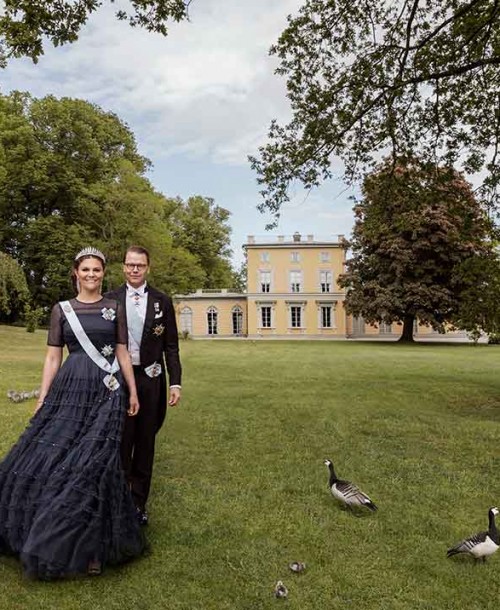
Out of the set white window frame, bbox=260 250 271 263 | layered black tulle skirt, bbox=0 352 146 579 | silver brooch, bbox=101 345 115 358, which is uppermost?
white window frame, bbox=260 250 271 263

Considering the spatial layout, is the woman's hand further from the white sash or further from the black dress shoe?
the black dress shoe

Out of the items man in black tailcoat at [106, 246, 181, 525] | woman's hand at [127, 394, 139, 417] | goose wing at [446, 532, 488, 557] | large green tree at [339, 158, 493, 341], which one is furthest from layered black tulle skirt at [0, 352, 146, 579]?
large green tree at [339, 158, 493, 341]

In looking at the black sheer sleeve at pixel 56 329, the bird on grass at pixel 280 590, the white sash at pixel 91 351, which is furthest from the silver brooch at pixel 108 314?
the bird on grass at pixel 280 590

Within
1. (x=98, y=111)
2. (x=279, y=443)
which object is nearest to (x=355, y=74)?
(x=279, y=443)

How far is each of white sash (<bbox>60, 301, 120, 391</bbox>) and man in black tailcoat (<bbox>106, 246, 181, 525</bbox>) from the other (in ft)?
1.09

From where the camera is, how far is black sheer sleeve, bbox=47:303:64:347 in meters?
3.48

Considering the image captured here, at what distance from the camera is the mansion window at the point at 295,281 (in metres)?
46.1

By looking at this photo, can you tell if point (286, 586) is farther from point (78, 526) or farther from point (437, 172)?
point (437, 172)

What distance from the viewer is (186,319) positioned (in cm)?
4662

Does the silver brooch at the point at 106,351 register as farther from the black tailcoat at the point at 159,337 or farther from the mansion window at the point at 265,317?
the mansion window at the point at 265,317

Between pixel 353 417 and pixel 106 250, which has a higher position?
pixel 106 250

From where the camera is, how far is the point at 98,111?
37844mm

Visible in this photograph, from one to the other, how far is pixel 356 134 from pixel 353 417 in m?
5.00

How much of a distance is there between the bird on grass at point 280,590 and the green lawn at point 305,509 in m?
0.03
